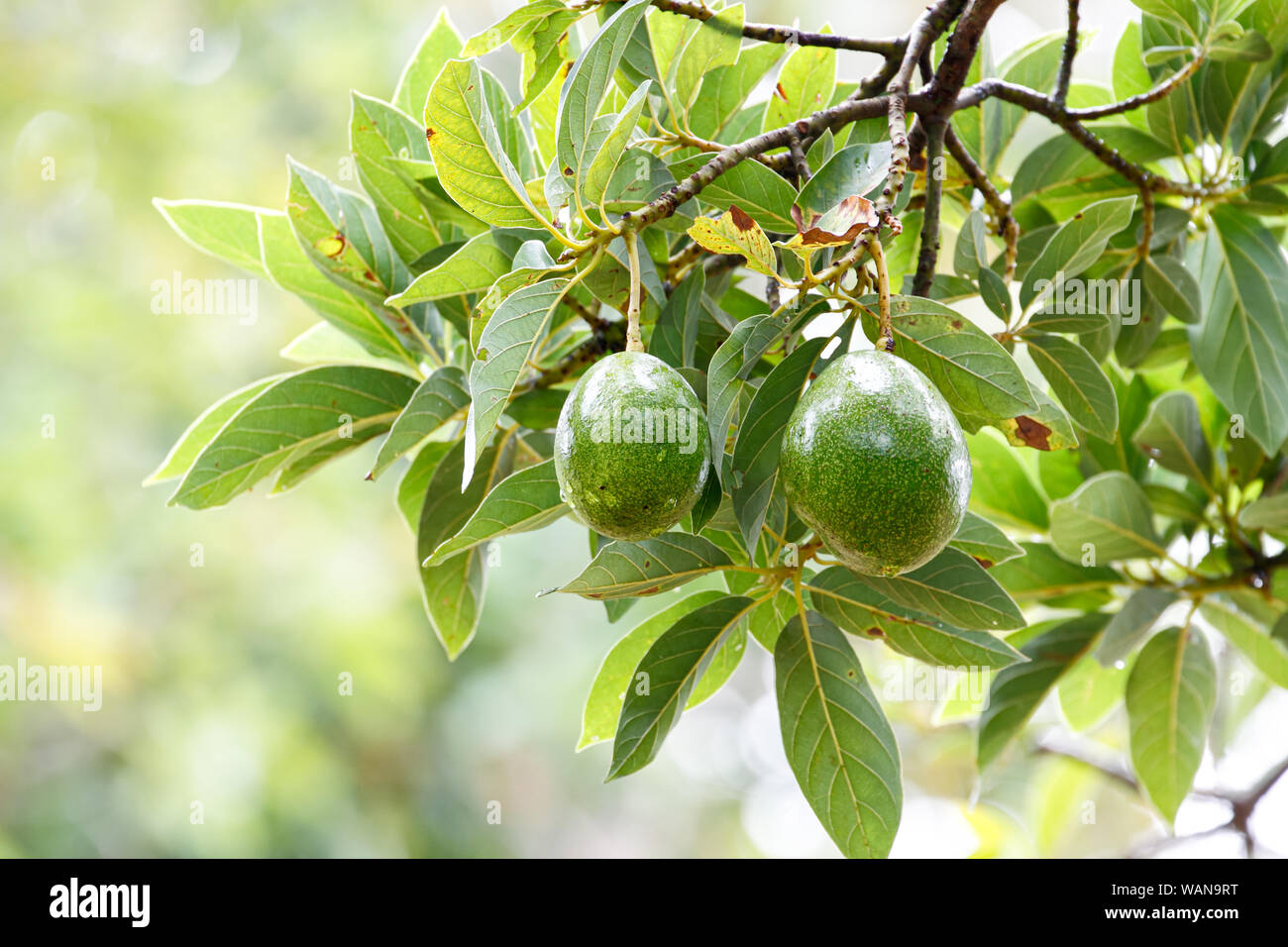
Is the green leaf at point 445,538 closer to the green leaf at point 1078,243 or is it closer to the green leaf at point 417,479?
the green leaf at point 417,479

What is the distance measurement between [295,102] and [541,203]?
439 centimetres

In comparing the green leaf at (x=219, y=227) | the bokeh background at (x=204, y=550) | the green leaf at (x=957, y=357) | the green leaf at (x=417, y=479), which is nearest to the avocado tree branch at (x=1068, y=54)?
the green leaf at (x=957, y=357)

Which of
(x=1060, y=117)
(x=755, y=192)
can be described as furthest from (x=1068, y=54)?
(x=755, y=192)

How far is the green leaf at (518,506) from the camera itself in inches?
23.4

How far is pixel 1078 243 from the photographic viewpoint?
69 centimetres

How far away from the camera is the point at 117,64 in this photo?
431cm

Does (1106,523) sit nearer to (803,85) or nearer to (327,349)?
(803,85)

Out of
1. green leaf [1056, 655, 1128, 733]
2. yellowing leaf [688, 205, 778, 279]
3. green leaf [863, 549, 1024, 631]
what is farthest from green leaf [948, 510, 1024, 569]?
green leaf [1056, 655, 1128, 733]

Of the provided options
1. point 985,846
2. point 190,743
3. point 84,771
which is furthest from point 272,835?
point 985,846

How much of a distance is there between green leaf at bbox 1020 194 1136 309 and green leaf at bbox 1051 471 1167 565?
334mm

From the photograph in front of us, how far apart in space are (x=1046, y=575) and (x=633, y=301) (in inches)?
31.5

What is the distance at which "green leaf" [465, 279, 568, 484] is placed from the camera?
1.64ft

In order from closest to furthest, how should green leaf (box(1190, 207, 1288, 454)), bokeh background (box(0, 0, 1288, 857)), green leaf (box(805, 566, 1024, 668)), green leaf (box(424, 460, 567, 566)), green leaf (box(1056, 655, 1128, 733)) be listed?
green leaf (box(424, 460, 567, 566)), green leaf (box(805, 566, 1024, 668)), green leaf (box(1190, 207, 1288, 454)), green leaf (box(1056, 655, 1128, 733)), bokeh background (box(0, 0, 1288, 857))

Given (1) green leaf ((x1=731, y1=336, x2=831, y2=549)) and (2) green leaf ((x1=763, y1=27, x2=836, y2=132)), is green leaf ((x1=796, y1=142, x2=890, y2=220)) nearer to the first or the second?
(1) green leaf ((x1=731, y1=336, x2=831, y2=549))
